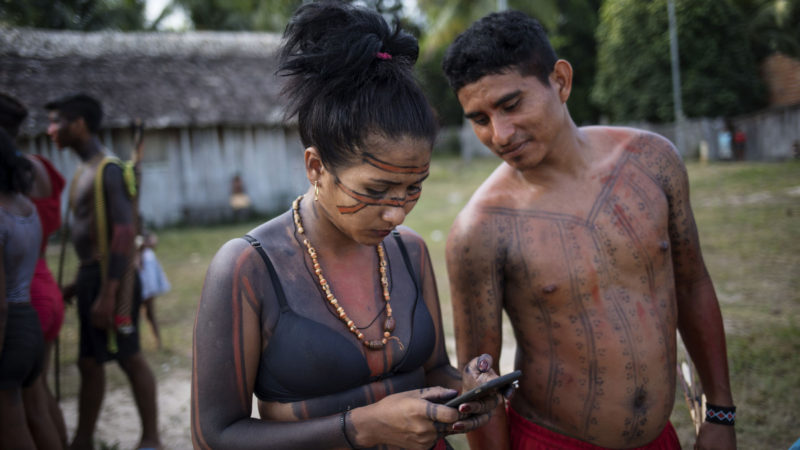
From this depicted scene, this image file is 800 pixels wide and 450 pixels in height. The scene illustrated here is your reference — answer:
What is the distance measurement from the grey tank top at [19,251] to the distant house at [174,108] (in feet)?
33.9

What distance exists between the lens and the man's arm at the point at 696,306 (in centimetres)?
222

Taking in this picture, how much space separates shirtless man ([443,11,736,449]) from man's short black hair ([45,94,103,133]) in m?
3.01

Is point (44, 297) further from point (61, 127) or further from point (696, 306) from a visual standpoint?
point (696, 306)

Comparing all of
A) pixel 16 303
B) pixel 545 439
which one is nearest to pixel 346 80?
pixel 545 439

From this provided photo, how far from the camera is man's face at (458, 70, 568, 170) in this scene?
2.06 m

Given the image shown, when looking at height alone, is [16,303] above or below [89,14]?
below

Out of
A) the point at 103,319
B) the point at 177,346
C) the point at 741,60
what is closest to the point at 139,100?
the point at 177,346

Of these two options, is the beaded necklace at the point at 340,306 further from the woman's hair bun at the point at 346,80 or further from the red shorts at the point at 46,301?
the red shorts at the point at 46,301

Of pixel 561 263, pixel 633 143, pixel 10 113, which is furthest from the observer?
pixel 10 113

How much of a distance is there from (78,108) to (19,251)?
1.42m

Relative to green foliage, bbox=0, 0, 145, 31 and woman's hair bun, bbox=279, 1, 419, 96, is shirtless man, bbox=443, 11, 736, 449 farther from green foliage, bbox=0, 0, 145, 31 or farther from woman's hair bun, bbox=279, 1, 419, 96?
green foliage, bbox=0, 0, 145, 31

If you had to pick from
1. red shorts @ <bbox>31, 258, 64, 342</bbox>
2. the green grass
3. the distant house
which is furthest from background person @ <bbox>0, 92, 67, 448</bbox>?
the distant house

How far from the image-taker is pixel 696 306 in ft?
7.52

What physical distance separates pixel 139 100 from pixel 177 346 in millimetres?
10116
